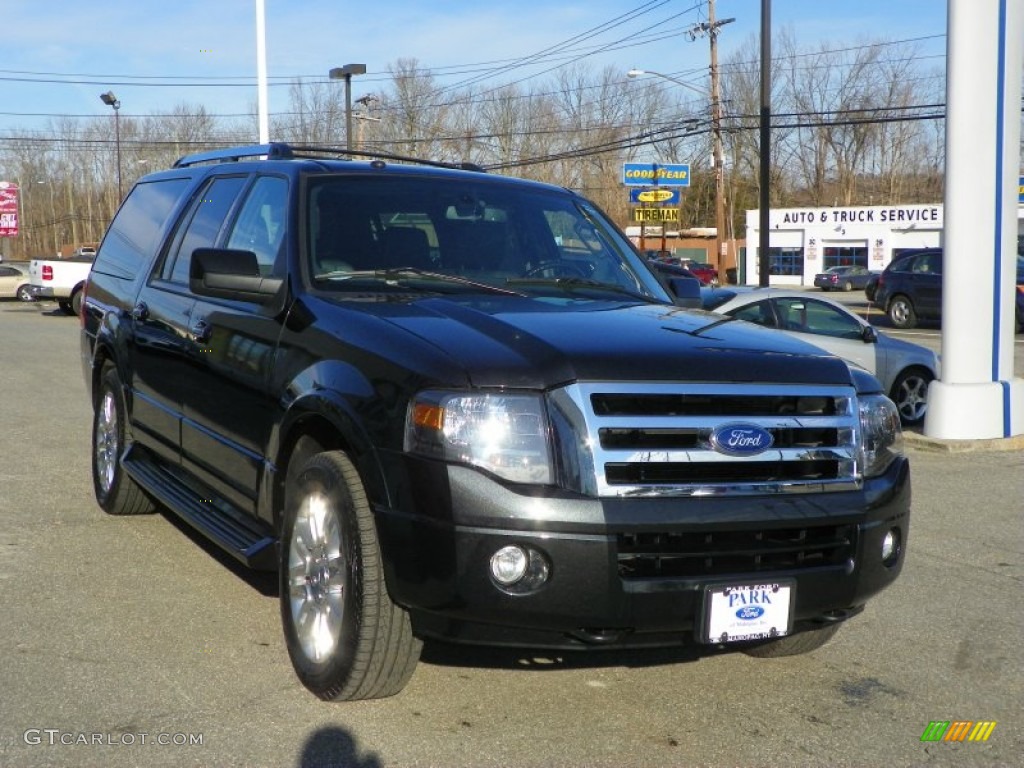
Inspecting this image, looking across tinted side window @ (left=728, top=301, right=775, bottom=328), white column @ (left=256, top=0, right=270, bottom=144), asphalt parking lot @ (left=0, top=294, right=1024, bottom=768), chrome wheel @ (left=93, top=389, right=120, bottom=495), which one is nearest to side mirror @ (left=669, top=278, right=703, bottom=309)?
asphalt parking lot @ (left=0, top=294, right=1024, bottom=768)

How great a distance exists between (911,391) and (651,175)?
76.4 ft

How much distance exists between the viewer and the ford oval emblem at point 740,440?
3.84 meters

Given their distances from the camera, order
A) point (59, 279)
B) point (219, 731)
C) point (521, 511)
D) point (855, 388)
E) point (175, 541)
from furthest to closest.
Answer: point (59, 279), point (175, 541), point (855, 388), point (219, 731), point (521, 511)

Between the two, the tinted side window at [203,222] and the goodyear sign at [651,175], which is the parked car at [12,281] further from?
the tinted side window at [203,222]

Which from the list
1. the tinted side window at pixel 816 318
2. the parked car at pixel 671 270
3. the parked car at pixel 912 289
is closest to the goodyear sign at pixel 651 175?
the parked car at pixel 671 270

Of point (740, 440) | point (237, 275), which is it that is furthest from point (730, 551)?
point (237, 275)

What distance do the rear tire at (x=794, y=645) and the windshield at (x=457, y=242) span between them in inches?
60.8

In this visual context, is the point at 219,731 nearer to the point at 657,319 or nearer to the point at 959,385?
the point at 657,319

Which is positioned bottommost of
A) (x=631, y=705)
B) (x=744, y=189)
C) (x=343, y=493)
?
(x=631, y=705)

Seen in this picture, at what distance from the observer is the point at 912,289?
26562mm

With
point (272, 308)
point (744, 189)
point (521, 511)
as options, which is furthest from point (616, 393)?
point (744, 189)

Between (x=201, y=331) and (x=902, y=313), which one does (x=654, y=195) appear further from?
(x=201, y=331)

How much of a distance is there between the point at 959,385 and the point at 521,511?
7.96 metres

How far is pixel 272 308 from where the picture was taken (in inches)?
190
